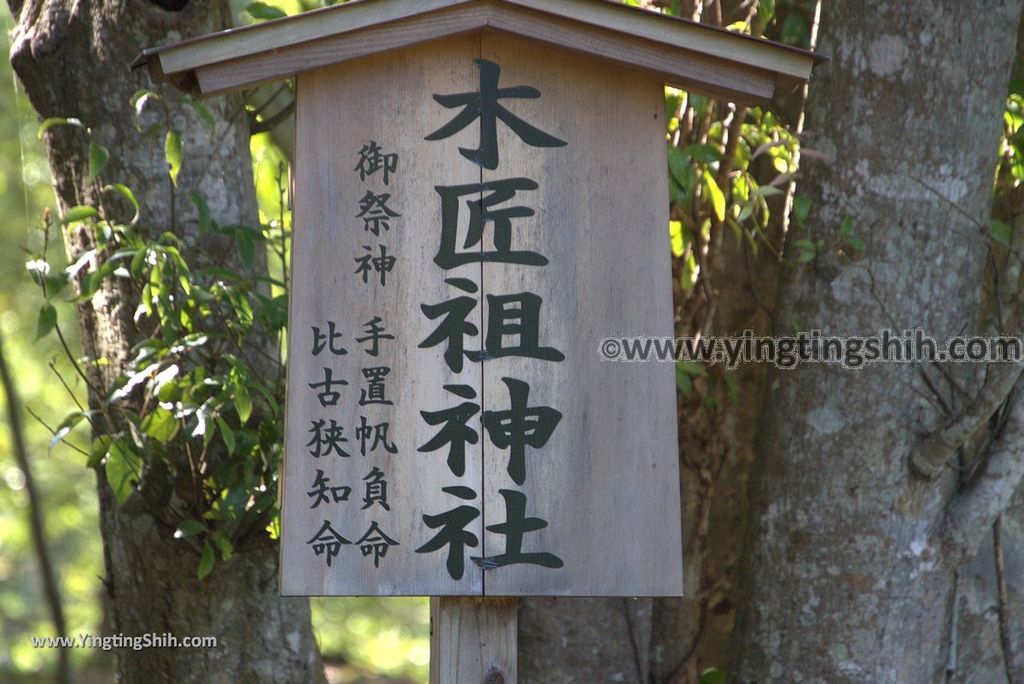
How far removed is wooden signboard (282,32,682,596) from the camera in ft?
7.52

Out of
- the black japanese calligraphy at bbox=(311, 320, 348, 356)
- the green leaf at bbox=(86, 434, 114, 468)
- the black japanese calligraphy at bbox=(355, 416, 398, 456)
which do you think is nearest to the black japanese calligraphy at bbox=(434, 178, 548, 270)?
the black japanese calligraphy at bbox=(311, 320, 348, 356)

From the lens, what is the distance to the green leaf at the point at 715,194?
331cm

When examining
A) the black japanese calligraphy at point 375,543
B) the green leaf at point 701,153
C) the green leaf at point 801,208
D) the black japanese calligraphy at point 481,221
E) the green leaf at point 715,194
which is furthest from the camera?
the green leaf at point 715,194

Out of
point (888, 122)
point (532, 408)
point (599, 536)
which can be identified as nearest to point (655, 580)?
point (599, 536)

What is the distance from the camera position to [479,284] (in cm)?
237

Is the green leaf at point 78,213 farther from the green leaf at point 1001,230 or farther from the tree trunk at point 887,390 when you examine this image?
the green leaf at point 1001,230

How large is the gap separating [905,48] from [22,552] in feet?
39.0

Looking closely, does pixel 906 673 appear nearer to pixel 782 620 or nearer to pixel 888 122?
pixel 782 620

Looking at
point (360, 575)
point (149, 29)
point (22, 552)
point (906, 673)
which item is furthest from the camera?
point (22, 552)

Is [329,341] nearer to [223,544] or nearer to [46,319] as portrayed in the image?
[46,319]

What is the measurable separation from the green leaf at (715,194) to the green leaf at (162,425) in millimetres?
1858

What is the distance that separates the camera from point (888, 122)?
2.91 meters

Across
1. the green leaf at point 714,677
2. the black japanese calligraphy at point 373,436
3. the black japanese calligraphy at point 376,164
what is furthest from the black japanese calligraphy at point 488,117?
the green leaf at point 714,677

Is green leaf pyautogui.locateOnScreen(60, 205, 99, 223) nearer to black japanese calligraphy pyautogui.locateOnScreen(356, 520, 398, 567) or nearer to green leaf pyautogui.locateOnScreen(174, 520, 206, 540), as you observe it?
green leaf pyautogui.locateOnScreen(174, 520, 206, 540)
